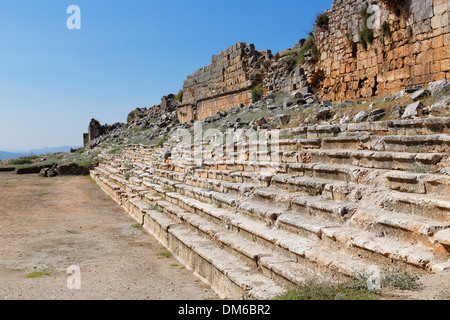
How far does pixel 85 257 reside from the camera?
6184 mm

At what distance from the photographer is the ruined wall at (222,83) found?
1869 centimetres

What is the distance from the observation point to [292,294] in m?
2.99

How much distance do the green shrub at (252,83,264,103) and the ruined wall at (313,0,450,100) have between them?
474 centimetres

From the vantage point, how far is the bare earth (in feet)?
15.2

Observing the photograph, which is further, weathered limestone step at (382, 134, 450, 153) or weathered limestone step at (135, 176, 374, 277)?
weathered limestone step at (382, 134, 450, 153)

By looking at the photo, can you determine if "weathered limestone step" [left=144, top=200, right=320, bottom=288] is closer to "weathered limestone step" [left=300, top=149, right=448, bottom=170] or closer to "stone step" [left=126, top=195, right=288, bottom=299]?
"stone step" [left=126, top=195, right=288, bottom=299]

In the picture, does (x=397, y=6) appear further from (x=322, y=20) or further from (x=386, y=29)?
(x=322, y=20)

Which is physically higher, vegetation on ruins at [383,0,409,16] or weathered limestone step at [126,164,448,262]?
vegetation on ruins at [383,0,409,16]

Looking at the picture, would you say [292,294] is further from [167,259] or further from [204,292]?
[167,259]

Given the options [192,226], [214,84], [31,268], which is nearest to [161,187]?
[192,226]

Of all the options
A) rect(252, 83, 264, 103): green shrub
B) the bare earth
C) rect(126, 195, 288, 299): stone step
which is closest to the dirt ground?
the bare earth

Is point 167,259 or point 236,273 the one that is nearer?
point 236,273

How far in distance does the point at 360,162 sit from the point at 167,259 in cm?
325

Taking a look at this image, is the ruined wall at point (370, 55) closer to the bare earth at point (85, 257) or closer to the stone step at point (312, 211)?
the stone step at point (312, 211)
